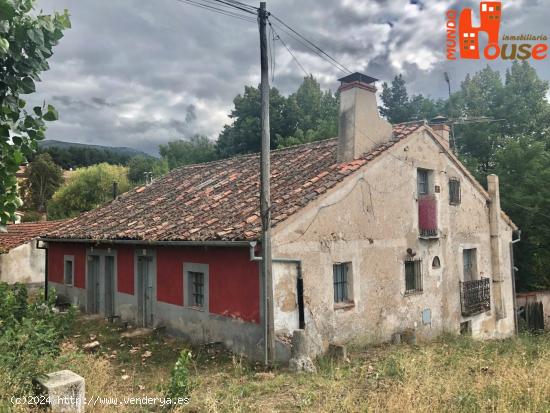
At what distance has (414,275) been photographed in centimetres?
1276

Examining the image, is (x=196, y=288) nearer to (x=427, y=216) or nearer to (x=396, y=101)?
(x=427, y=216)

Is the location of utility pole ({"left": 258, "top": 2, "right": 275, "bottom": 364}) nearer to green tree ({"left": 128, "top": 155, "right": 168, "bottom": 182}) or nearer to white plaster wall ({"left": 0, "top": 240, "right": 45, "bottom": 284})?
white plaster wall ({"left": 0, "top": 240, "right": 45, "bottom": 284})

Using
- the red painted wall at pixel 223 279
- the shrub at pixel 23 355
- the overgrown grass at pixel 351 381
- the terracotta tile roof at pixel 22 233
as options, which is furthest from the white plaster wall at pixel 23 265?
the shrub at pixel 23 355

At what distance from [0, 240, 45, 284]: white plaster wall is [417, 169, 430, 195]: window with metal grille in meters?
17.6

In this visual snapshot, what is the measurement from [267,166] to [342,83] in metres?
4.68

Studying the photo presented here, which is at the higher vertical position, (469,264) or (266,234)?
(266,234)

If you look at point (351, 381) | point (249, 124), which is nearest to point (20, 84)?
point (351, 381)

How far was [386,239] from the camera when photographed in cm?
1168

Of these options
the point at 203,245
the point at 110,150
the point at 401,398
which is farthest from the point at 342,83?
the point at 110,150

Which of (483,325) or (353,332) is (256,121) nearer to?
(483,325)

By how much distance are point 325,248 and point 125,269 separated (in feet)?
22.5

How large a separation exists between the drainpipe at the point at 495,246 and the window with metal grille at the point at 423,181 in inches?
161

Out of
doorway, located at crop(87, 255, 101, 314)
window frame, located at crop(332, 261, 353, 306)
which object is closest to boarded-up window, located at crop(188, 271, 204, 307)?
window frame, located at crop(332, 261, 353, 306)

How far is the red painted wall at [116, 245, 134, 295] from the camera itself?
1323 cm
